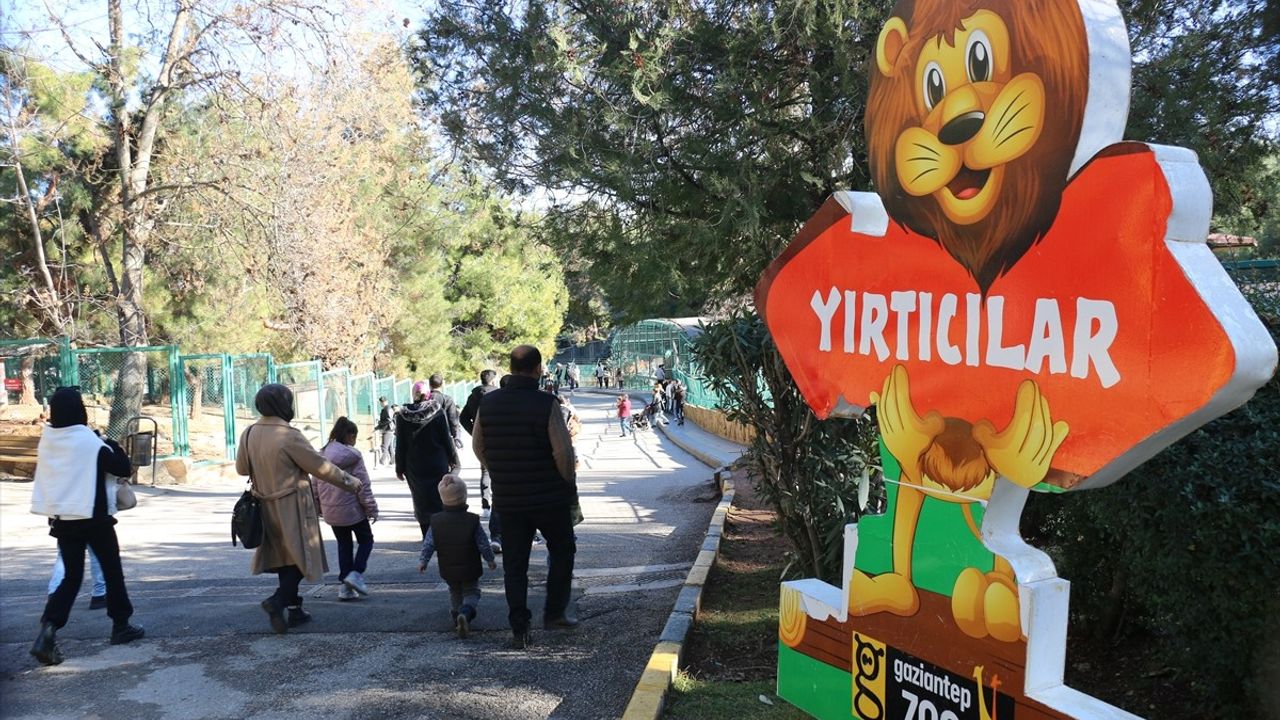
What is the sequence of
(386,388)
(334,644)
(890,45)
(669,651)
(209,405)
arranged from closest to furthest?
(890,45)
(669,651)
(334,644)
(209,405)
(386,388)

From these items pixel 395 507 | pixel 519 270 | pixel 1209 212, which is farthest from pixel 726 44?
pixel 519 270

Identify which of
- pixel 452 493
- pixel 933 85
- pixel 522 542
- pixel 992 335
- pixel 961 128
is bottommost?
pixel 522 542

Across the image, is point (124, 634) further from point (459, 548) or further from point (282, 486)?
point (459, 548)

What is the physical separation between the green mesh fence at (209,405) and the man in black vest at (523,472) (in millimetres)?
12499

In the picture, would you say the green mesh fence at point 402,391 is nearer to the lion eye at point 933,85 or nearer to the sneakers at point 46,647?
the sneakers at point 46,647

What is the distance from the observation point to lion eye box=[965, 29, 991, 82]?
3186 millimetres

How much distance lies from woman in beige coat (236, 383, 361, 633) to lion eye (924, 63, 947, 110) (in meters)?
4.32

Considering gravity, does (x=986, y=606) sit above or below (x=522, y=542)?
above

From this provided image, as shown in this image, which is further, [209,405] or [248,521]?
[209,405]

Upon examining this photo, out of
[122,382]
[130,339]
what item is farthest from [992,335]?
[130,339]

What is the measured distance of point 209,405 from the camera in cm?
1906

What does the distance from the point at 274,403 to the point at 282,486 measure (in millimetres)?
530

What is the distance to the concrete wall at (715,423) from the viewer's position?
23406 millimetres

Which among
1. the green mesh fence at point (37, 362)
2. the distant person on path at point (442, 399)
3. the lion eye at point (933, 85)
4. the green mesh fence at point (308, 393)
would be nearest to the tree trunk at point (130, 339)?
the green mesh fence at point (37, 362)
